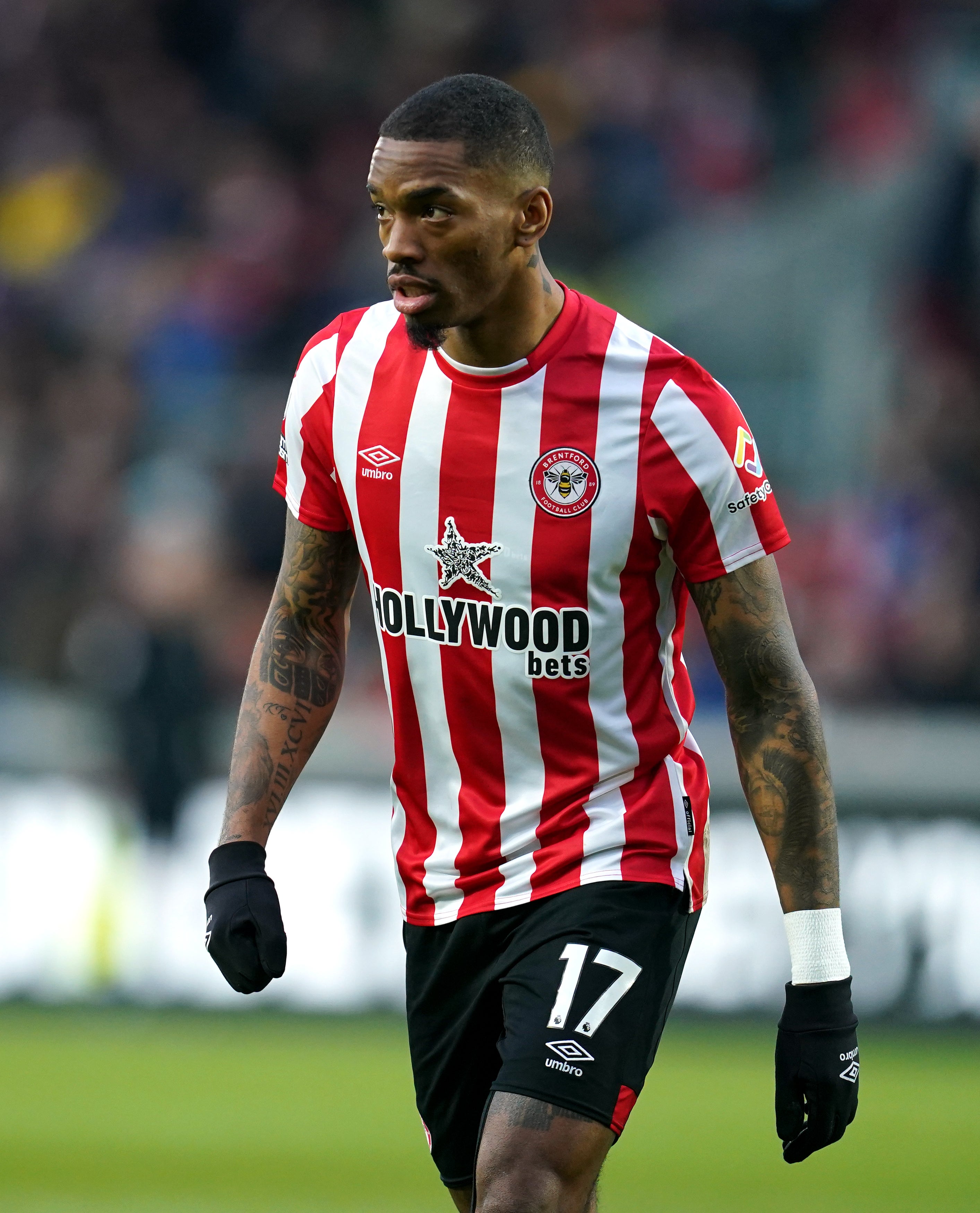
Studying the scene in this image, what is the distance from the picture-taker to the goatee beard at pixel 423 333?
138 inches

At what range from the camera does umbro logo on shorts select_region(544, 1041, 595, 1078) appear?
3359mm

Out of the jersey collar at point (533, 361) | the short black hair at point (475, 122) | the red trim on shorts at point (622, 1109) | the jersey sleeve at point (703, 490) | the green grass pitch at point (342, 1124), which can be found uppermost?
the short black hair at point (475, 122)

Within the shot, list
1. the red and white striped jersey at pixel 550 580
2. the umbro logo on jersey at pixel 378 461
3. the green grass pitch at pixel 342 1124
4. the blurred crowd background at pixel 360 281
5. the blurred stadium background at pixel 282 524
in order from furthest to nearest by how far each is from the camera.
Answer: the blurred crowd background at pixel 360 281 < the blurred stadium background at pixel 282 524 < the green grass pitch at pixel 342 1124 < the umbro logo on jersey at pixel 378 461 < the red and white striped jersey at pixel 550 580

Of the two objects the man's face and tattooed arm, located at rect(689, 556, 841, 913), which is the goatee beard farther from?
tattooed arm, located at rect(689, 556, 841, 913)

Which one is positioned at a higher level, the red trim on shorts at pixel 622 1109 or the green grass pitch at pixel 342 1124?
the red trim on shorts at pixel 622 1109

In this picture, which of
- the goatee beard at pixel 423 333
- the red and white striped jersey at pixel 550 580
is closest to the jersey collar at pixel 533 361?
the red and white striped jersey at pixel 550 580

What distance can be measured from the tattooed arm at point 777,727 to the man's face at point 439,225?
676 mm

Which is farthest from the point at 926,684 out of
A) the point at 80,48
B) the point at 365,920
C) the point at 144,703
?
the point at 80,48

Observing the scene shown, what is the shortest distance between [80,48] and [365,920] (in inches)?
298

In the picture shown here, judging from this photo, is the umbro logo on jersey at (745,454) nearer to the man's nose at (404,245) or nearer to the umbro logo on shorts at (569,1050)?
the man's nose at (404,245)

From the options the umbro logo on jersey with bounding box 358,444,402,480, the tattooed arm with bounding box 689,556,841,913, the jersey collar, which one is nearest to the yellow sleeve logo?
the tattooed arm with bounding box 689,556,841,913

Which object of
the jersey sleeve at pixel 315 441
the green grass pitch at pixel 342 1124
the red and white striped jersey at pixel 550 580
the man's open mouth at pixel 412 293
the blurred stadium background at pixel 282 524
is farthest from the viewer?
the blurred stadium background at pixel 282 524

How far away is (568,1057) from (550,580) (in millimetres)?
840

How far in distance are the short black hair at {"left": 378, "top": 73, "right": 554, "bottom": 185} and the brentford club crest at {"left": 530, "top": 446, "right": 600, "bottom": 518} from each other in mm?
509
